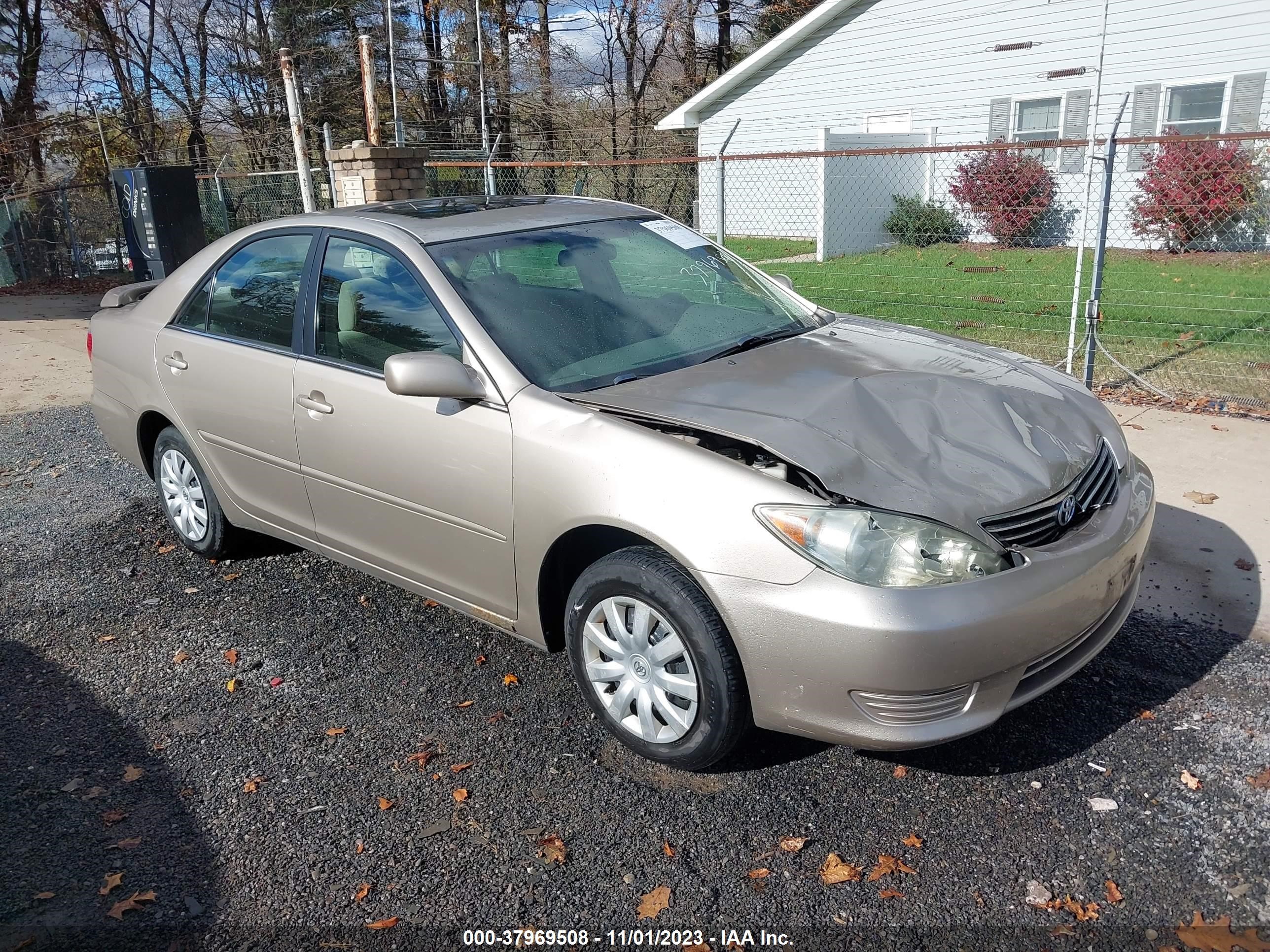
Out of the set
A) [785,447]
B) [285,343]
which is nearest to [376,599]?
[285,343]

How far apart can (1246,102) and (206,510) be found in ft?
50.3

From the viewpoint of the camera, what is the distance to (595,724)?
3.43 meters

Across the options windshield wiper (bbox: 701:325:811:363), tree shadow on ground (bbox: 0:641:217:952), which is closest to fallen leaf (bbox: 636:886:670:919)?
tree shadow on ground (bbox: 0:641:217:952)

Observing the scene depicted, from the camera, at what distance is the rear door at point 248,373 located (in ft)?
13.4

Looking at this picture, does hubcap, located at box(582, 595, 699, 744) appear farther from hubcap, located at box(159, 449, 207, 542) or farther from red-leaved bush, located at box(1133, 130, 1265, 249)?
red-leaved bush, located at box(1133, 130, 1265, 249)

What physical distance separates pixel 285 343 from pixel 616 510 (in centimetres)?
189

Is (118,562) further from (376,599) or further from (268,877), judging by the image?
(268,877)

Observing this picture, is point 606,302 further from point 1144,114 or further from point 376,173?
point 1144,114

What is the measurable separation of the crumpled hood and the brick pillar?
745 cm

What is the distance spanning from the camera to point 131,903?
271 centimetres

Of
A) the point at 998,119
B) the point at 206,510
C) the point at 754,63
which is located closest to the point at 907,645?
the point at 206,510

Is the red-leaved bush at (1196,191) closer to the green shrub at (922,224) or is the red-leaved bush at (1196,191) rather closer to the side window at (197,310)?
the green shrub at (922,224)

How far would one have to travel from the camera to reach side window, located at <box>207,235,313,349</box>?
412 centimetres

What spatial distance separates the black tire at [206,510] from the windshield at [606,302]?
1.88 m
